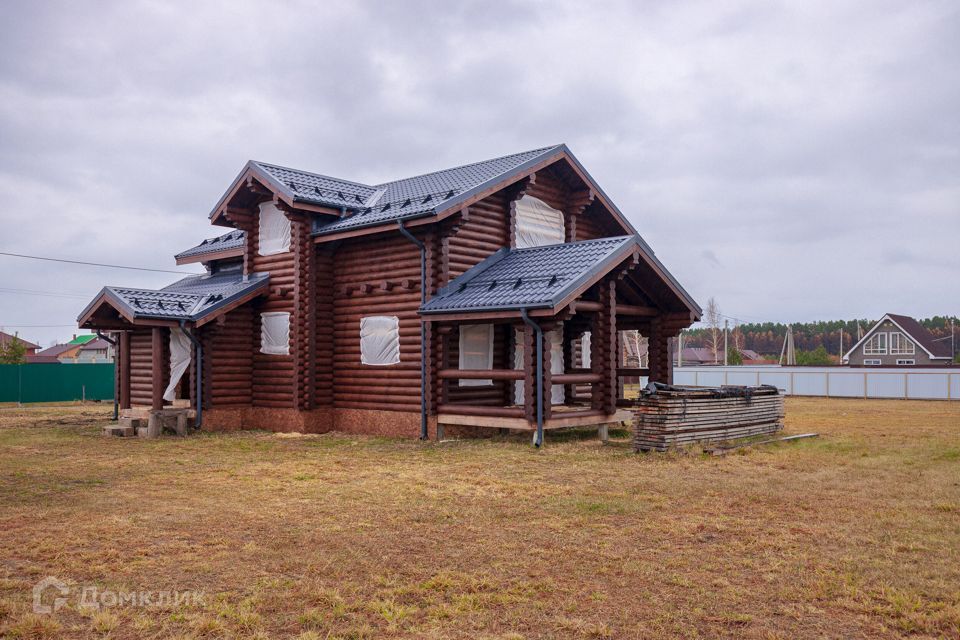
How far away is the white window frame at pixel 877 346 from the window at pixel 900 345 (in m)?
0.57

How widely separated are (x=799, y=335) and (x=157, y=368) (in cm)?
12177

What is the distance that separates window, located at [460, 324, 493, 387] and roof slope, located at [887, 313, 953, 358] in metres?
61.0

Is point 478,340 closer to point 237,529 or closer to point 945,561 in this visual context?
point 237,529

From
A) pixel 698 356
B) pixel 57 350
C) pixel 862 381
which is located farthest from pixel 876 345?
pixel 57 350

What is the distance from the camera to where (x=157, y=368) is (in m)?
19.4

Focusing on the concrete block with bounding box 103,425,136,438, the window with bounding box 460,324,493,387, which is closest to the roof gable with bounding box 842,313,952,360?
the window with bounding box 460,324,493,387

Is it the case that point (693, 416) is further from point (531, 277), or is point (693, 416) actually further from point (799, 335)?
point (799, 335)

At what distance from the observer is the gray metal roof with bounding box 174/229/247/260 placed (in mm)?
23764

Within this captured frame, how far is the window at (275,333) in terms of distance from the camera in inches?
797

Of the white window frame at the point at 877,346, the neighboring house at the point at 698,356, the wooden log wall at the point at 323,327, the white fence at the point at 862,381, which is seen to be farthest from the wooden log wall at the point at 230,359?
the neighboring house at the point at 698,356

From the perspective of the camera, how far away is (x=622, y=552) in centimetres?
754

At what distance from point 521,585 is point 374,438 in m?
12.0

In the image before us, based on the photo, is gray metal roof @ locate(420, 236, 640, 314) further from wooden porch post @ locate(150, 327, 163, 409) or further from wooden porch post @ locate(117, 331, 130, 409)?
wooden porch post @ locate(117, 331, 130, 409)

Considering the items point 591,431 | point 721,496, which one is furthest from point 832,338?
point 721,496
